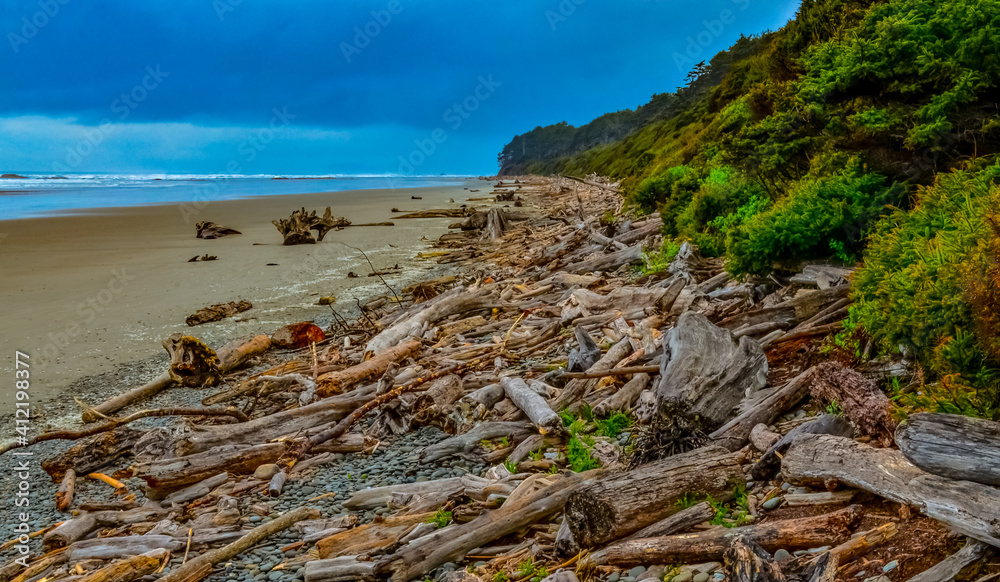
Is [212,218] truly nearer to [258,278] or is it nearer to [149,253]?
[149,253]

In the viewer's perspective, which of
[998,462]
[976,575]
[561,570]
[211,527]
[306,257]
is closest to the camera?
[976,575]

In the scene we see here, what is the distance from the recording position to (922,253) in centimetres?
407

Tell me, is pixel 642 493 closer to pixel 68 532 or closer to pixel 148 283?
pixel 68 532

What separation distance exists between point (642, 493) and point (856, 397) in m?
1.56

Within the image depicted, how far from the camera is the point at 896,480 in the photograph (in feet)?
9.78

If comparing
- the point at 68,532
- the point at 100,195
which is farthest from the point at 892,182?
the point at 100,195

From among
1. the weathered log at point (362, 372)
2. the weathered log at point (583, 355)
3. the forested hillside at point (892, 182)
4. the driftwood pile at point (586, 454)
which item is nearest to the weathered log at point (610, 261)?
the forested hillside at point (892, 182)

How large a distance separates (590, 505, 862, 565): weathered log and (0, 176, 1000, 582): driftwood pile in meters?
0.01

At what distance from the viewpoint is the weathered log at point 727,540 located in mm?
2975

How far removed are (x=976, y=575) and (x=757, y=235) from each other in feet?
15.3

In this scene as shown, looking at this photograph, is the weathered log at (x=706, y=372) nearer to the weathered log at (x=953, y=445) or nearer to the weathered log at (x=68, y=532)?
the weathered log at (x=953, y=445)

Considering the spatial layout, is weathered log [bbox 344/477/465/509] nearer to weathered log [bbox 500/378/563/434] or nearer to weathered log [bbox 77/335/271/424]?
weathered log [bbox 500/378/563/434]

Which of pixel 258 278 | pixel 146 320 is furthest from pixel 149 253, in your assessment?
pixel 146 320

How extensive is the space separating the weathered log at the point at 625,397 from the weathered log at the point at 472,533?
1.31 meters
